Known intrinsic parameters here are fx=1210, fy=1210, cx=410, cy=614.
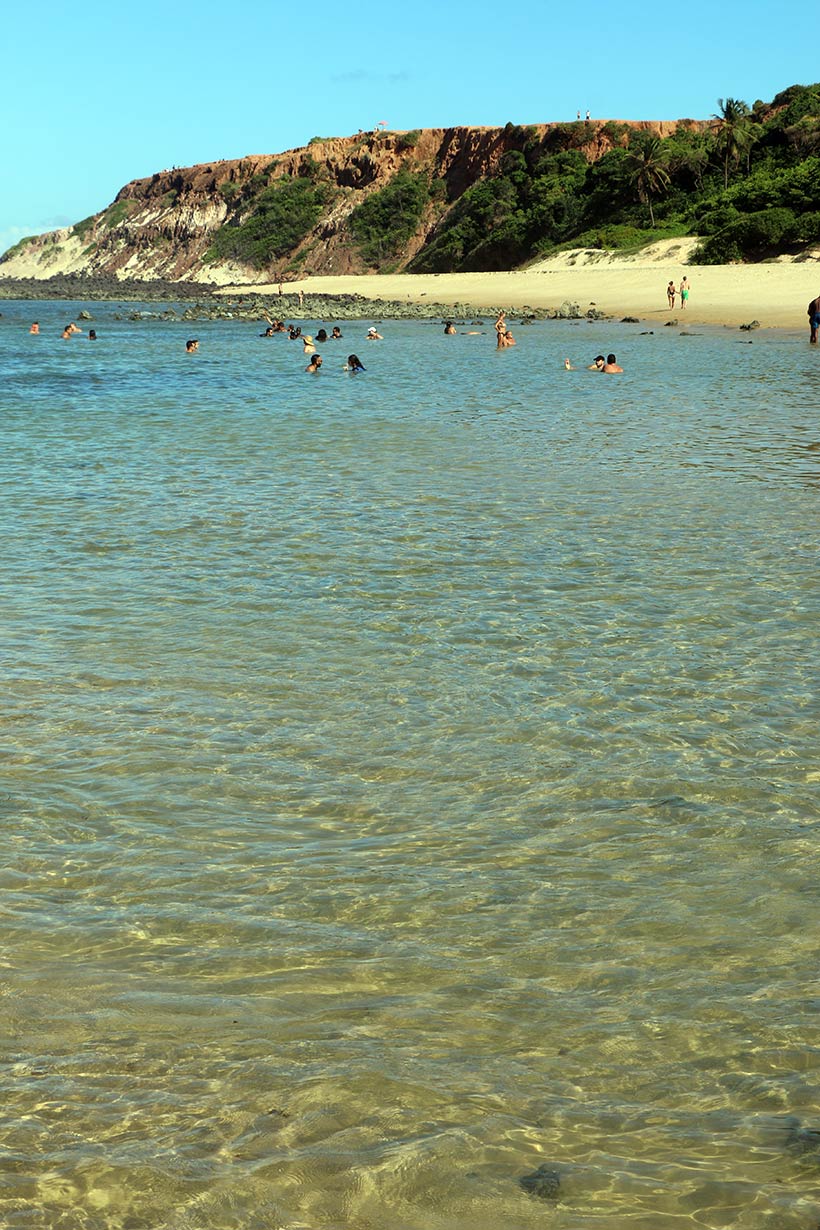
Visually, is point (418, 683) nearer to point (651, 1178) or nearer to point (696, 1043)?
point (696, 1043)

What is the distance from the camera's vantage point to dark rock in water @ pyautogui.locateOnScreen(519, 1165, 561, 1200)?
10.6 feet

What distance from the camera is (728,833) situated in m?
5.44

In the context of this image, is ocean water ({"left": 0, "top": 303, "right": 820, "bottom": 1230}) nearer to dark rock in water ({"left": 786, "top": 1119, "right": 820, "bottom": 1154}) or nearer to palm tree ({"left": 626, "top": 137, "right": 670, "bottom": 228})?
dark rock in water ({"left": 786, "top": 1119, "right": 820, "bottom": 1154})

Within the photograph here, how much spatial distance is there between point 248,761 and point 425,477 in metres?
9.75

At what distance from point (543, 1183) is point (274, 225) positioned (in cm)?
14482

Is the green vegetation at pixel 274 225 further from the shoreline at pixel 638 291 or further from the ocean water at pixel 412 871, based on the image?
the ocean water at pixel 412 871

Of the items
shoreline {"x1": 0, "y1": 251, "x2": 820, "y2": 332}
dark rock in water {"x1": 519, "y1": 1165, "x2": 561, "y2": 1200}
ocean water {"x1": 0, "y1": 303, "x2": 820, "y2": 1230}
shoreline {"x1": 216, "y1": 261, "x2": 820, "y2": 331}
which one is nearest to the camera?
dark rock in water {"x1": 519, "y1": 1165, "x2": 561, "y2": 1200}

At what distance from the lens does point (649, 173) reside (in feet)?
285

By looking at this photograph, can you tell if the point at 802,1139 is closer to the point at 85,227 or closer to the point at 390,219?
the point at 390,219

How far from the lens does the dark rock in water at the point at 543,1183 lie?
3.23m

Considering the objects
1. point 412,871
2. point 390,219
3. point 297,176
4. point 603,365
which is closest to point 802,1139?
point 412,871

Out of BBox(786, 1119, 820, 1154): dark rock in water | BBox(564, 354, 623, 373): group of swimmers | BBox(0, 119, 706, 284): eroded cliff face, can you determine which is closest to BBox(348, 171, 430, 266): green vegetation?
BBox(0, 119, 706, 284): eroded cliff face

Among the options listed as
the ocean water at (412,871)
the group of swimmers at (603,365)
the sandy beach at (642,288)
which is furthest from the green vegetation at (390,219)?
the ocean water at (412,871)

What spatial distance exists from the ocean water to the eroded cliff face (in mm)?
106075
